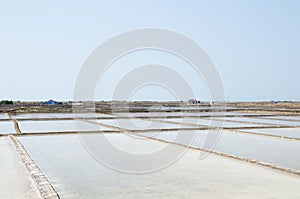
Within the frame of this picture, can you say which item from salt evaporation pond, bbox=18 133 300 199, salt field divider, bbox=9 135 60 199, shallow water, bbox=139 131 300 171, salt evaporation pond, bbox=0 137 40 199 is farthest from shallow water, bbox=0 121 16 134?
shallow water, bbox=139 131 300 171

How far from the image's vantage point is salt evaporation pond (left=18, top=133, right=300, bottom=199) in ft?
13.1

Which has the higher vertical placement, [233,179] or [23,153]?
[23,153]

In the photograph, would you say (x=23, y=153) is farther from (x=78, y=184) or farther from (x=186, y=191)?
(x=186, y=191)

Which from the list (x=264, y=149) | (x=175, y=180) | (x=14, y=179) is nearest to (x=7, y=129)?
(x=14, y=179)

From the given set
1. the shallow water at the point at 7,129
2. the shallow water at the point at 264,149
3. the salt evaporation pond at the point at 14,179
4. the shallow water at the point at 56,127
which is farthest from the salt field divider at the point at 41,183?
the shallow water at the point at 56,127

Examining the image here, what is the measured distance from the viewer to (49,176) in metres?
4.86

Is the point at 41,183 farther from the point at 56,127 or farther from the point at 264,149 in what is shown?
the point at 56,127

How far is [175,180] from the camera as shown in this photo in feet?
15.3

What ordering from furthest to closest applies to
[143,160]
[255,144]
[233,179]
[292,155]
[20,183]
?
[255,144], [292,155], [143,160], [233,179], [20,183]

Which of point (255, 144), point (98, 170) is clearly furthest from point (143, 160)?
point (255, 144)

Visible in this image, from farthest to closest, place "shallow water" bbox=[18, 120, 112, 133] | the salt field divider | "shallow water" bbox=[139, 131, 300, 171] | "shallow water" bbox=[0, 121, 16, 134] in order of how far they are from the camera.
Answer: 1. "shallow water" bbox=[18, 120, 112, 133]
2. "shallow water" bbox=[0, 121, 16, 134]
3. "shallow water" bbox=[139, 131, 300, 171]
4. the salt field divider

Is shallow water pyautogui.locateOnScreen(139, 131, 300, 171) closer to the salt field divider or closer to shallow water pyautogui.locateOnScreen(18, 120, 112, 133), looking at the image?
the salt field divider

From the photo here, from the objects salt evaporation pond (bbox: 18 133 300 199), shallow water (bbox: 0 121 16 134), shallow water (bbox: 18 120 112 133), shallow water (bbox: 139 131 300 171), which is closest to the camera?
salt evaporation pond (bbox: 18 133 300 199)

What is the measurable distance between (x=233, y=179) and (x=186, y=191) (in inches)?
→ 38.0
